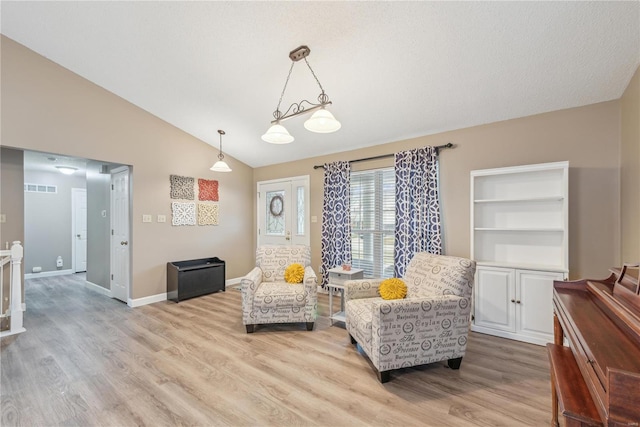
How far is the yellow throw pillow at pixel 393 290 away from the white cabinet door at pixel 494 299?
1001 millimetres

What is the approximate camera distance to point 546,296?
8.87ft

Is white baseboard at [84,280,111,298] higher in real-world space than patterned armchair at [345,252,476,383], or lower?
lower

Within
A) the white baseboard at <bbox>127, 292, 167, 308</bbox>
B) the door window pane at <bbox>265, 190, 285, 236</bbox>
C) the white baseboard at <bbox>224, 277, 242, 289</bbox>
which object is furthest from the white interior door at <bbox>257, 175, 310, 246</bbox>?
the white baseboard at <bbox>127, 292, 167, 308</bbox>

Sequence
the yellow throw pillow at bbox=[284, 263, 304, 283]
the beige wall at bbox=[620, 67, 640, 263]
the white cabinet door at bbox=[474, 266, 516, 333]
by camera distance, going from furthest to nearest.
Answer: the yellow throw pillow at bbox=[284, 263, 304, 283] < the white cabinet door at bbox=[474, 266, 516, 333] < the beige wall at bbox=[620, 67, 640, 263]

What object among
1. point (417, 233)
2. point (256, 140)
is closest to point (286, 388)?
point (417, 233)

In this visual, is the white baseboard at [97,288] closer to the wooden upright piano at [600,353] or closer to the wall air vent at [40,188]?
the wall air vent at [40,188]

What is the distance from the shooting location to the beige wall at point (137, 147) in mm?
3121

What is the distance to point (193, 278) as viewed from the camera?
4.43m

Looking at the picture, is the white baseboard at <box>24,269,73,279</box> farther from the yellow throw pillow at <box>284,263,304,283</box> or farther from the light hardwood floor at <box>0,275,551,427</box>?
Result: the yellow throw pillow at <box>284,263,304,283</box>

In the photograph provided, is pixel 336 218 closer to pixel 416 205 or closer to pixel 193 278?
pixel 416 205

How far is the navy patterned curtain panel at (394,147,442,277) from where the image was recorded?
356cm

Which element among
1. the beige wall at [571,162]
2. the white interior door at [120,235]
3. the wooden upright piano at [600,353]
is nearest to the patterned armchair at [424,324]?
the wooden upright piano at [600,353]

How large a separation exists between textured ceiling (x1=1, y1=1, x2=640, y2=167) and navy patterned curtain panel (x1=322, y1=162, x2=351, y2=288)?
0.91 meters

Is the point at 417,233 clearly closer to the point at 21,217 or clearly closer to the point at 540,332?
the point at 540,332
